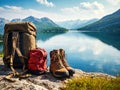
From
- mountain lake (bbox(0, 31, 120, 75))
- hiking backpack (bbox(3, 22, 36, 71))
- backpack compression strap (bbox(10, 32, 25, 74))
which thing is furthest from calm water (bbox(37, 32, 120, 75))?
backpack compression strap (bbox(10, 32, 25, 74))

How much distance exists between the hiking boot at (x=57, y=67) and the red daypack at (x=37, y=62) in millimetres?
319

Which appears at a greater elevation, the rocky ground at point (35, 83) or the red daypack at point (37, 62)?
the red daypack at point (37, 62)

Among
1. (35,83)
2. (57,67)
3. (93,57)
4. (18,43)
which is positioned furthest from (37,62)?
(93,57)

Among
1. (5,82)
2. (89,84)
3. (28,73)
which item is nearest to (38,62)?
(28,73)

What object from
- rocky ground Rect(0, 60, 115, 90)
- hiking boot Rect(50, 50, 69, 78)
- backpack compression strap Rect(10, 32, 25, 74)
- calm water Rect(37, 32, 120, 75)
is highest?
backpack compression strap Rect(10, 32, 25, 74)

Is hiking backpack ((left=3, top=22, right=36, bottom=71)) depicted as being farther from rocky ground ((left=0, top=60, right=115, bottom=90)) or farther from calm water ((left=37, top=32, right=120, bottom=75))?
calm water ((left=37, top=32, right=120, bottom=75))

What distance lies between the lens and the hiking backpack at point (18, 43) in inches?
329

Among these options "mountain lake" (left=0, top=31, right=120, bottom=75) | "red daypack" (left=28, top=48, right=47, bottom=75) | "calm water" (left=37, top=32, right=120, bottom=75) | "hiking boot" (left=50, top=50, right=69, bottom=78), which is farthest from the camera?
"mountain lake" (left=0, top=31, right=120, bottom=75)

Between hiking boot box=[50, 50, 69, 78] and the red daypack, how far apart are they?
1.05 ft

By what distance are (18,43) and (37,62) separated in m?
1.33

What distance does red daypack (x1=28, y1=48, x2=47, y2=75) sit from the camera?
771cm

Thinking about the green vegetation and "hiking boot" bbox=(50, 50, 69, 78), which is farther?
"hiking boot" bbox=(50, 50, 69, 78)

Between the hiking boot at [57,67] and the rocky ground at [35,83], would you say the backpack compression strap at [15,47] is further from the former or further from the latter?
the hiking boot at [57,67]

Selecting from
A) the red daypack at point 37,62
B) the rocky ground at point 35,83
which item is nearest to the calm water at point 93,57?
the red daypack at point 37,62
